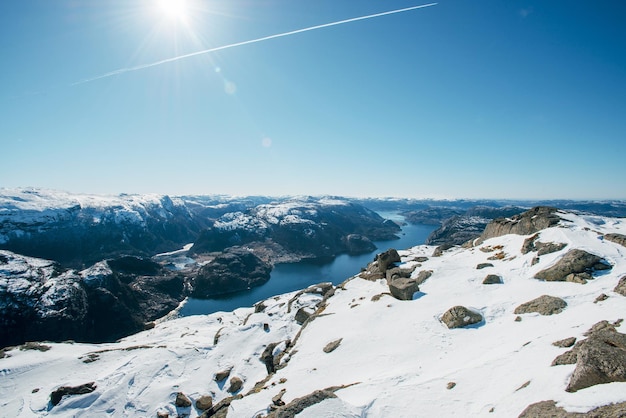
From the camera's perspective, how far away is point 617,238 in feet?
92.8

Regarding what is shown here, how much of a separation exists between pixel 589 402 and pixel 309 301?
142 feet

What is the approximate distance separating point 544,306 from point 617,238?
17389mm

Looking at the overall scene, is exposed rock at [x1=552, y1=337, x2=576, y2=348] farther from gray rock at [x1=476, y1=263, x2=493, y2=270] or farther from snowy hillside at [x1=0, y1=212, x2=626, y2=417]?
gray rock at [x1=476, y1=263, x2=493, y2=270]

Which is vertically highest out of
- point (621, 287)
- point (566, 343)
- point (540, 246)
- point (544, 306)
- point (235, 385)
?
point (540, 246)

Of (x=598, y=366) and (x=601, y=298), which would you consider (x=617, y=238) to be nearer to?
(x=601, y=298)

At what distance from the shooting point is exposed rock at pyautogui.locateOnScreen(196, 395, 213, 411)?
31344 mm

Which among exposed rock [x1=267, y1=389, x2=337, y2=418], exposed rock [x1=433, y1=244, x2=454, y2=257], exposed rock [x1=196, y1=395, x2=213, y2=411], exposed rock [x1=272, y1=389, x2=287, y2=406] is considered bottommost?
exposed rock [x1=196, y1=395, x2=213, y2=411]

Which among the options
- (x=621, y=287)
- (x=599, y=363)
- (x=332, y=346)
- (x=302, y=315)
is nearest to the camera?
(x=599, y=363)

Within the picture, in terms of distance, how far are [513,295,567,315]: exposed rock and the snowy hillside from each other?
0.71 feet

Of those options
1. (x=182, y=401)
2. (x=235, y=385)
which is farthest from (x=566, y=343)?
(x=182, y=401)

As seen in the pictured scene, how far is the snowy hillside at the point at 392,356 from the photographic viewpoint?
13.1 metres

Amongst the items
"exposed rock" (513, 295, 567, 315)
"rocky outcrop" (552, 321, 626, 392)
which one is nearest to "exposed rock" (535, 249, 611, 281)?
"exposed rock" (513, 295, 567, 315)

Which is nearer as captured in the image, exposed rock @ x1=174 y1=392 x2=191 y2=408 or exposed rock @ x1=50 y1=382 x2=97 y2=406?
exposed rock @ x1=174 y1=392 x2=191 y2=408

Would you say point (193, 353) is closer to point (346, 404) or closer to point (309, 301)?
point (309, 301)
